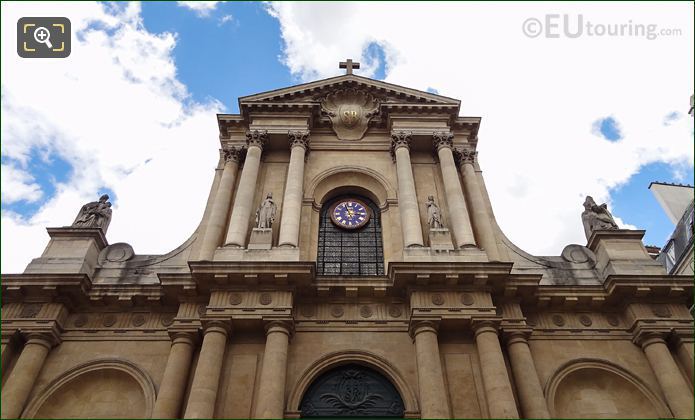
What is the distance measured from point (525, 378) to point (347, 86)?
13948 millimetres

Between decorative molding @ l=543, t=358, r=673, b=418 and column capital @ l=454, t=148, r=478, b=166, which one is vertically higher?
column capital @ l=454, t=148, r=478, b=166

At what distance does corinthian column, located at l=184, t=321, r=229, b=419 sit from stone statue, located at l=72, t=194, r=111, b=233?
→ 6.56 metres

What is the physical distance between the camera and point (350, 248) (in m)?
17.9

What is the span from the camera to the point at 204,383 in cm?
1261

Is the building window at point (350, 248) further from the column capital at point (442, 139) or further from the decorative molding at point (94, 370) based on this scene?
the decorative molding at point (94, 370)

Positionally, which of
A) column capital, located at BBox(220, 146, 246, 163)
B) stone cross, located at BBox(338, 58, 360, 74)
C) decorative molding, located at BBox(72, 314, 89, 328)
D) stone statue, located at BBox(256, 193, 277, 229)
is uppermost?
stone cross, located at BBox(338, 58, 360, 74)

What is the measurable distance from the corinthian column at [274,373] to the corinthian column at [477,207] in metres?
7.35

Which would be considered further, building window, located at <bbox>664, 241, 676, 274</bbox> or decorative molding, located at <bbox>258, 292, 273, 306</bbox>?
building window, located at <bbox>664, 241, 676, 274</bbox>

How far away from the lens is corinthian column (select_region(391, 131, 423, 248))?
1644 cm

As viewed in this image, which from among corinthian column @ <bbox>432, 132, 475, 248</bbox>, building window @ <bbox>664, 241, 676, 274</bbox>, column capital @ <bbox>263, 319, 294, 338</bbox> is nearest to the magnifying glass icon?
column capital @ <bbox>263, 319, 294, 338</bbox>

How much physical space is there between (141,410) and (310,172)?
32.7 ft

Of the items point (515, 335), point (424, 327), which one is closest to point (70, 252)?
point (424, 327)

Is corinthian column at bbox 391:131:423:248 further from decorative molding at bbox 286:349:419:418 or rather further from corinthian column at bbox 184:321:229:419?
corinthian column at bbox 184:321:229:419

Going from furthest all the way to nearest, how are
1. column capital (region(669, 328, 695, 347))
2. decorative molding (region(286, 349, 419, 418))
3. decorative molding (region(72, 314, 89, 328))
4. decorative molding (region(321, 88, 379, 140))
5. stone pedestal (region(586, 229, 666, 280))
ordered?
decorative molding (region(321, 88, 379, 140)) < stone pedestal (region(586, 229, 666, 280)) < decorative molding (region(72, 314, 89, 328)) < column capital (region(669, 328, 695, 347)) < decorative molding (region(286, 349, 419, 418))
